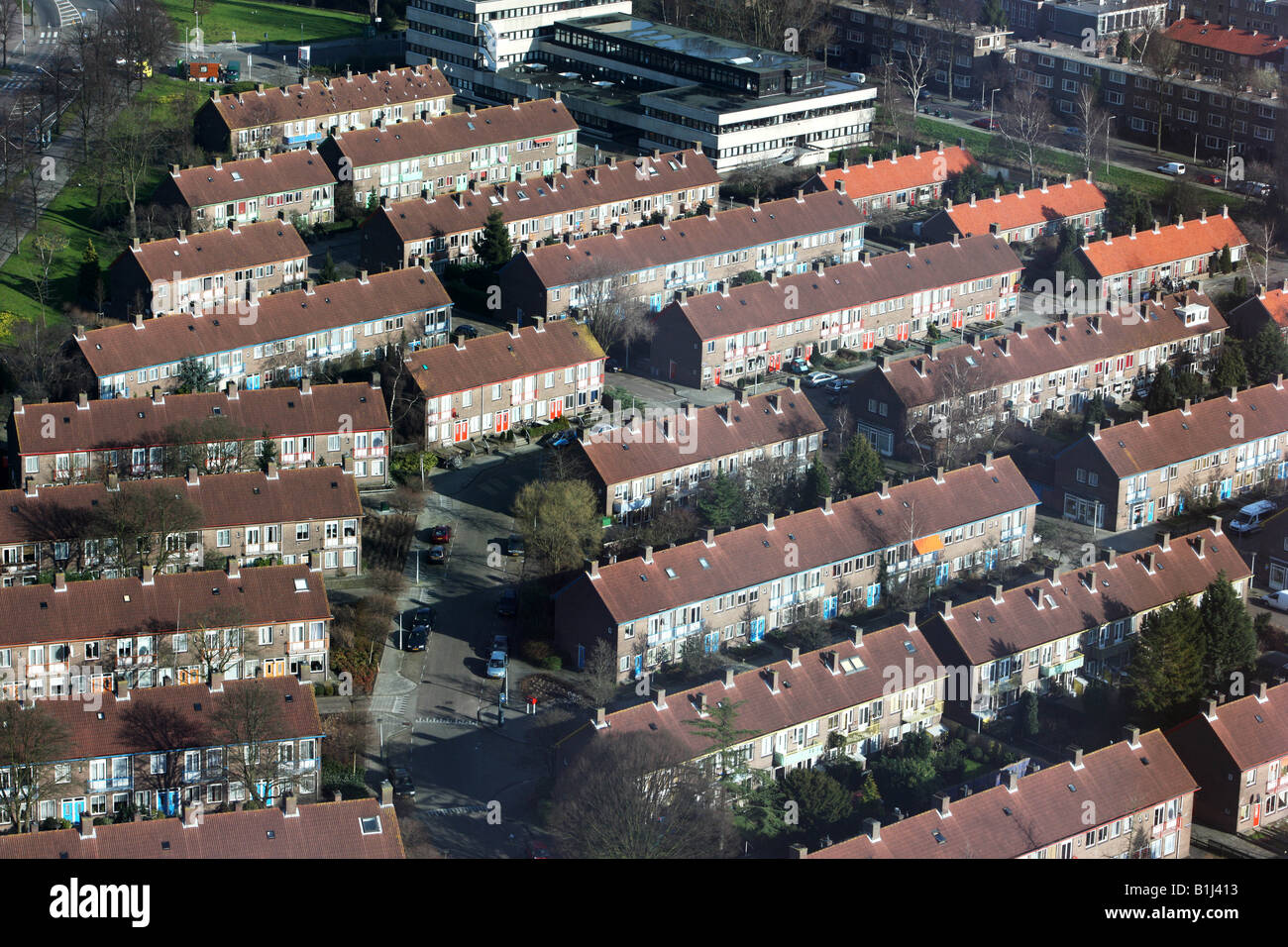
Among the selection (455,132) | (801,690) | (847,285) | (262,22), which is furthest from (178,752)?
(262,22)

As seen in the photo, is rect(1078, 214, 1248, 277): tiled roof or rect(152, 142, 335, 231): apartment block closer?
rect(152, 142, 335, 231): apartment block

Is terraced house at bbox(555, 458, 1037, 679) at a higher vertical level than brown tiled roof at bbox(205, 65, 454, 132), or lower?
lower

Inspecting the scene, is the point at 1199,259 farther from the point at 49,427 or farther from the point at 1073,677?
the point at 49,427

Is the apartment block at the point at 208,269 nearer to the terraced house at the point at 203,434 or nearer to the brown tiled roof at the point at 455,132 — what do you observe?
the terraced house at the point at 203,434

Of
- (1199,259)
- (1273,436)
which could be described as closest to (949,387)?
(1273,436)

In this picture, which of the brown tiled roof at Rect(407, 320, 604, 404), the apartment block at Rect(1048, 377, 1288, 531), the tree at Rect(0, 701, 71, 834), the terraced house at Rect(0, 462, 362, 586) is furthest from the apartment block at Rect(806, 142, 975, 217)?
the tree at Rect(0, 701, 71, 834)

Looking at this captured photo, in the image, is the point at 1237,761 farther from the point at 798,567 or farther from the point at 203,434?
the point at 203,434

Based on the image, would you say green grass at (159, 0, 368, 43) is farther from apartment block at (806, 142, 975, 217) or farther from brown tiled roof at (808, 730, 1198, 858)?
brown tiled roof at (808, 730, 1198, 858)
